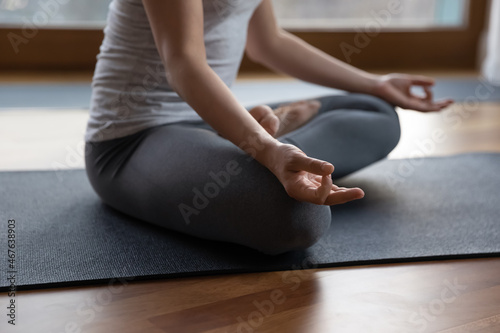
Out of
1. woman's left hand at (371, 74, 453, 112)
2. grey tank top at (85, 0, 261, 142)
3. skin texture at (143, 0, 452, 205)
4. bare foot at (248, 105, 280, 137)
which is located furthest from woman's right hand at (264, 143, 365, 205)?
woman's left hand at (371, 74, 453, 112)

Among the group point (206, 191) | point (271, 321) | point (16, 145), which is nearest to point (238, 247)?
point (206, 191)

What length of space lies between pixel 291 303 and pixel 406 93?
2.46ft

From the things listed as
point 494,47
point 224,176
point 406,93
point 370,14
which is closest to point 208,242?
point 224,176

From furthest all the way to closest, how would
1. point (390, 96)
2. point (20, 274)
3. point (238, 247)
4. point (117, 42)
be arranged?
point (390, 96)
point (117, 42)
point (238, 247)
point (20, 274)

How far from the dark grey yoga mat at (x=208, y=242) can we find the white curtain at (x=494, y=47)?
5.01 ft

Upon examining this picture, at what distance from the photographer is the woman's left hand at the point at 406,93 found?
1531mm

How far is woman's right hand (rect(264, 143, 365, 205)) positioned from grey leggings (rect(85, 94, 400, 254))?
5 centimetres

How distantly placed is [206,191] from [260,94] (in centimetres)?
157

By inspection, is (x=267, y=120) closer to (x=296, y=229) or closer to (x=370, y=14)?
(x=296, y=229)

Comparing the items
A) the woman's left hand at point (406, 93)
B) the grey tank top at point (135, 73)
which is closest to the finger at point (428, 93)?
the woman's left hand at point (406, 93)

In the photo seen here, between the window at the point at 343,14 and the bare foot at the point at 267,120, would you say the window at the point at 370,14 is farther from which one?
the bare foot at the point at 267,120

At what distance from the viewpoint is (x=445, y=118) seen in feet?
7.54

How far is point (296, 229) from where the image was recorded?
1.07 metres

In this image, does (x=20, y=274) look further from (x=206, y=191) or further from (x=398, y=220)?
(x=398, y=220)
